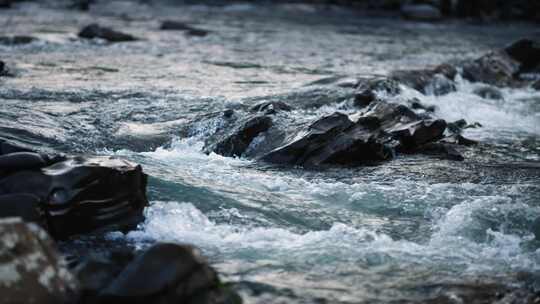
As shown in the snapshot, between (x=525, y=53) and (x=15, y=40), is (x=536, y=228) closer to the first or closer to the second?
(x=525, y=53)

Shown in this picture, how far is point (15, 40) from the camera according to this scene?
18.5 m

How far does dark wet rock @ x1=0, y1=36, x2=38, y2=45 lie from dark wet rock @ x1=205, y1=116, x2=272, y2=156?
10404 mm

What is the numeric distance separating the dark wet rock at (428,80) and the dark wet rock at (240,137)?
5.30m

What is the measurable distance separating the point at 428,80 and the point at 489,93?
124 centimetres

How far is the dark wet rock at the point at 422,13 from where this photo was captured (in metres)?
33.2

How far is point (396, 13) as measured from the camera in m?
35.1

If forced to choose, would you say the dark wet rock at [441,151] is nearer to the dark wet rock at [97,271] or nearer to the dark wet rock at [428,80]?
the dark wet rock at [428,80]

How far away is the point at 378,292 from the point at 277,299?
0.71m

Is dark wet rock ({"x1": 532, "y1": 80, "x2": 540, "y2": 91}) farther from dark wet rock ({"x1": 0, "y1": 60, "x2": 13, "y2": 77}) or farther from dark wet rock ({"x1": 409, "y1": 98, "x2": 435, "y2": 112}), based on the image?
dark wet rock ({"x1": 0, "y1": 60, "x2": 13, "y2": 77})

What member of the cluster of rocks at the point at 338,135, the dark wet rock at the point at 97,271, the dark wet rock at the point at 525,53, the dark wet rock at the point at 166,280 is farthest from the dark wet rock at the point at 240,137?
the dark wet rock at the point at 525,53

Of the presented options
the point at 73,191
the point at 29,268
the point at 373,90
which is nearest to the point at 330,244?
the point at 73,191

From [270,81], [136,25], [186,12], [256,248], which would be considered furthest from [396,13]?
[256,248]

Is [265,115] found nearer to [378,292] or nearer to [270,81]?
[270,81]

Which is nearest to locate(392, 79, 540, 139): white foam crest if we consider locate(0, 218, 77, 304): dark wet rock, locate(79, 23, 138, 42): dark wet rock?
locate(0, 218, 77, 304): dark wet rock
